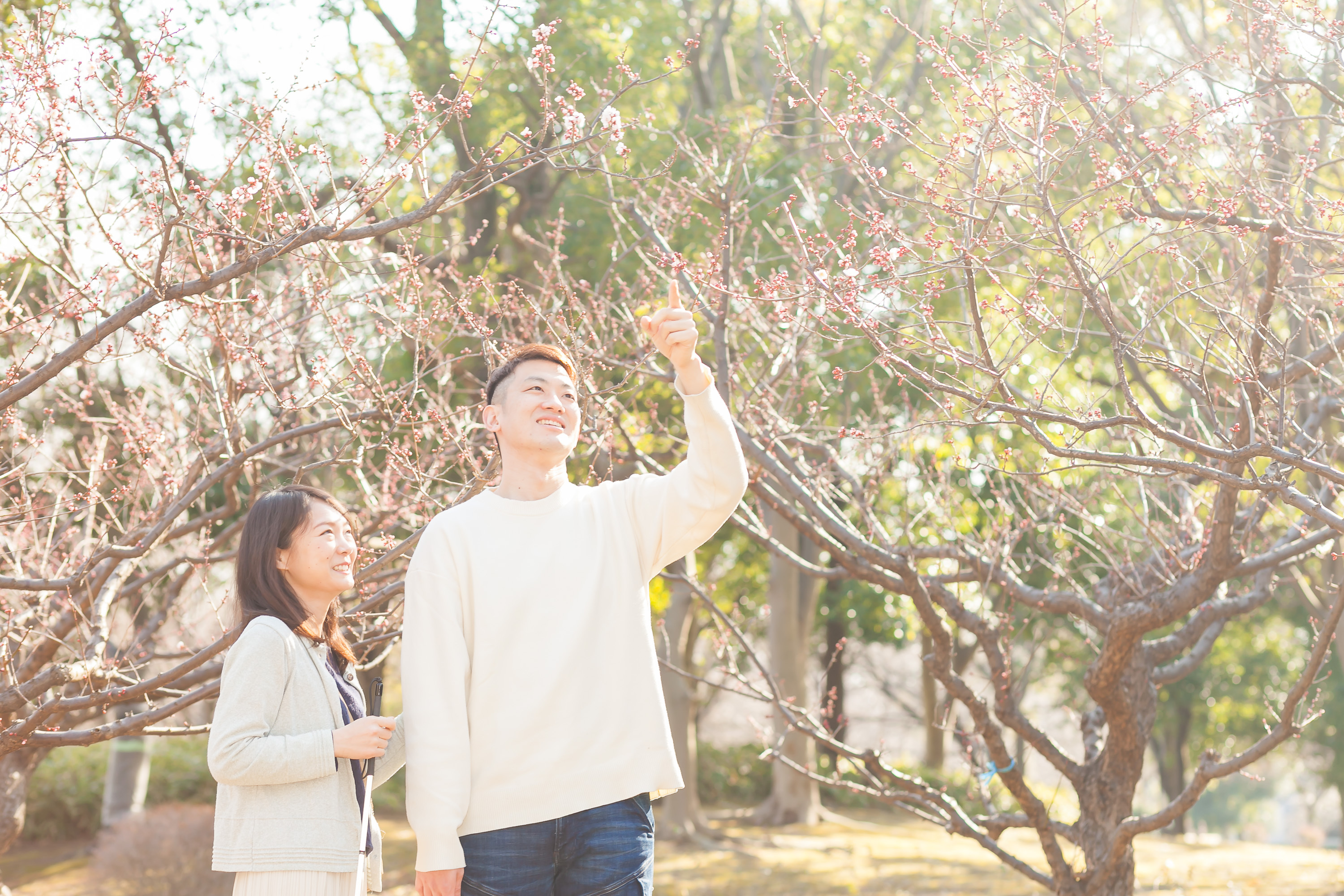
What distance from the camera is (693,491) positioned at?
2.42 m

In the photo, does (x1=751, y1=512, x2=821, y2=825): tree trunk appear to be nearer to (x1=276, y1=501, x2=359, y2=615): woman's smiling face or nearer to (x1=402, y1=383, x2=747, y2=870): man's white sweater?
(x1=276, y1=501, x2=359, y2=615): woman's smiling face

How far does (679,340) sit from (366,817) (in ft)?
4.00

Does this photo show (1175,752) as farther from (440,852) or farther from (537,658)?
(440,852)

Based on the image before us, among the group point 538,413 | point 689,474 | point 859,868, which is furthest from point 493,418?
point 859,868

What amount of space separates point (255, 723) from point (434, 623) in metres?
0.45

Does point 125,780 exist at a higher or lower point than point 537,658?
lower

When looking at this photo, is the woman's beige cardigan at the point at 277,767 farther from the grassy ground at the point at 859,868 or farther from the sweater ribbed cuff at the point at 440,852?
the grassy ground at the point at 859,868

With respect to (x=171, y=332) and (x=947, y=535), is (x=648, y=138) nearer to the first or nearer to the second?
(x=947, y=535)

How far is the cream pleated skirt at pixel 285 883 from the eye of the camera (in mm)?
2373

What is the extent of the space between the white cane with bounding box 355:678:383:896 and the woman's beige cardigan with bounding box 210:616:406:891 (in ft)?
0.09

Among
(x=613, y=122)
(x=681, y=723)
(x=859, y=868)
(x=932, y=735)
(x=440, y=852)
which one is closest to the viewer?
(x=440, y=852)

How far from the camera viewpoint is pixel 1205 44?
18.7ft

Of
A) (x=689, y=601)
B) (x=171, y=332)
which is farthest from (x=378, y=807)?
(x=171, y=332)

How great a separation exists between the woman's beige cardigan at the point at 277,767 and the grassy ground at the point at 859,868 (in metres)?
7.00
